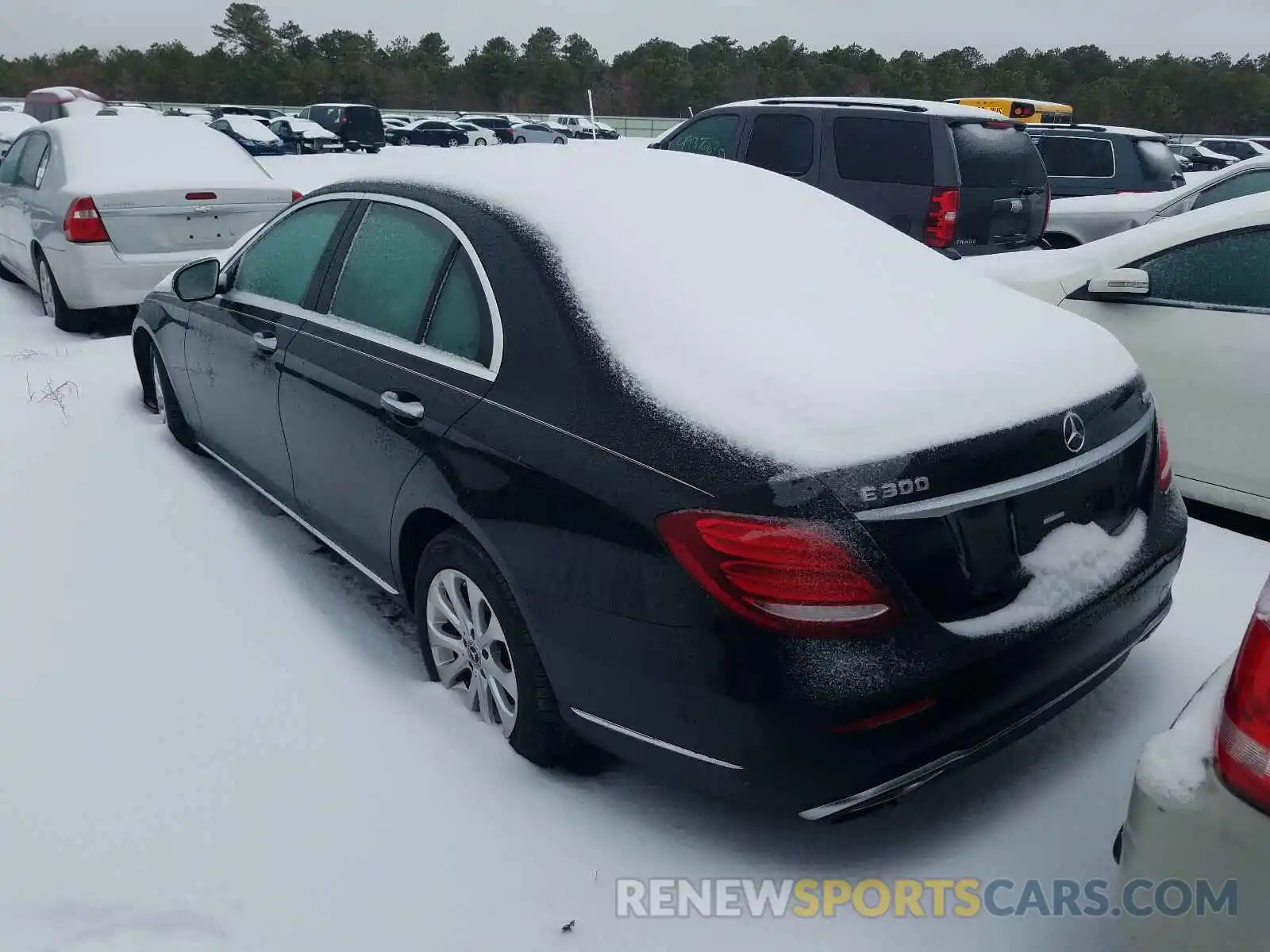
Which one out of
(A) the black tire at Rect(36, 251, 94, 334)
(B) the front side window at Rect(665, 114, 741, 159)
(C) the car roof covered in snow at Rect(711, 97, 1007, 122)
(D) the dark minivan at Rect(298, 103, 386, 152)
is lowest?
(A) the black tire at Rect(36, 251, 94, 334)

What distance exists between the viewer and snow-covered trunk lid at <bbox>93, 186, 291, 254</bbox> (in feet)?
22.3

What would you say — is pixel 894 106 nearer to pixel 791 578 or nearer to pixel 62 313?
pixel 62 313

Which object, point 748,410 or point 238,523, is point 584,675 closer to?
point 748,410

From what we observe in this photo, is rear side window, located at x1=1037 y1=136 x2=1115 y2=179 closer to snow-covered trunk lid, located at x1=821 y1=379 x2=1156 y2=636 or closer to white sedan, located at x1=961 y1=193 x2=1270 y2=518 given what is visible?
white sedan, located at x1=961 y1=193 x2=1270 y2=518

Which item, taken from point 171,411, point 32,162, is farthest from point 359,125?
point 171,411

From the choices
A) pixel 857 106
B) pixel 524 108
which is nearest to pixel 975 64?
pixel 524 108

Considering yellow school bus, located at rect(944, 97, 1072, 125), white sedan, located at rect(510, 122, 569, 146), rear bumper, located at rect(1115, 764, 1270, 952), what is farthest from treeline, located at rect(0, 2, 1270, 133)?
rear bumper, located at rect(1115, 764, 1270, 952)

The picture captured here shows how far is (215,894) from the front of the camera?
2.18m

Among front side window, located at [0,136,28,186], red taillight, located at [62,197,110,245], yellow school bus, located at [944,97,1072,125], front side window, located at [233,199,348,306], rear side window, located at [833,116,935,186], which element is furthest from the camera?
yellow school bus, located at [944,97,1072,125]

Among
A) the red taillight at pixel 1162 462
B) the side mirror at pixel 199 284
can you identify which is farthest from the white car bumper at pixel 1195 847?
the side mirror at pixel 199 284

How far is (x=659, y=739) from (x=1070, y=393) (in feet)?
4.18

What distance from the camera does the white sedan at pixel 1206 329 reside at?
12.7 ft

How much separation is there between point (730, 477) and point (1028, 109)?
18.2 m

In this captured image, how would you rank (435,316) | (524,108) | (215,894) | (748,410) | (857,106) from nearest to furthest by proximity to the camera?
(748,410), (215,894), (435,316), (857,106), (524,108)
